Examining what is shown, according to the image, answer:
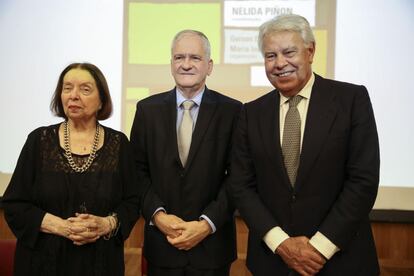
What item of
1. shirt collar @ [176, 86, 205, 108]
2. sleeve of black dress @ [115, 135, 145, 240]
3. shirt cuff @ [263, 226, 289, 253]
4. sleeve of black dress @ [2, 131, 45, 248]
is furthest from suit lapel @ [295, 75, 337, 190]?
sleeve of black dress @ [2, 131, 45, 248]

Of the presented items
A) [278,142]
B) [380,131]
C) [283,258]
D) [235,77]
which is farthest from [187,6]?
[283,258]

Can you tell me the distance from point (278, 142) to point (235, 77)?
2.02m

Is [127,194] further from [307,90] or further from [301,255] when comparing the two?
[307,90]

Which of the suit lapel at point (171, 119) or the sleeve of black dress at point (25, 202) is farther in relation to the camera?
the suit lapel at point (171, 119)

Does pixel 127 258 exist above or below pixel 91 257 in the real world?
below

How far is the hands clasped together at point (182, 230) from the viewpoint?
1880 millimetres

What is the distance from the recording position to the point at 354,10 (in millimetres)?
3518

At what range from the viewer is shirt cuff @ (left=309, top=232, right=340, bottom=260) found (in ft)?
5.24

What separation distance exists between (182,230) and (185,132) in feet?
1.48

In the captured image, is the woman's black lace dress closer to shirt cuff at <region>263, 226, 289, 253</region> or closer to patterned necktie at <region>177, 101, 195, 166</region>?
patterned necktie at <region>177, 101, 195, 166</region>

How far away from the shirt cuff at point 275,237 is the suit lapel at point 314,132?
0.19m

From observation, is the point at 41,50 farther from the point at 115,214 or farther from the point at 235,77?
the point at 115,214

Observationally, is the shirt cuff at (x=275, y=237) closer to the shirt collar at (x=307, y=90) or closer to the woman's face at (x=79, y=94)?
the shirt collar at (x=307, y=90)

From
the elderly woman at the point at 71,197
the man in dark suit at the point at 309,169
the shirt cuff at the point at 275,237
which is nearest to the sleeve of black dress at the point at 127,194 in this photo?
the elderly woman at the point at 71,197
